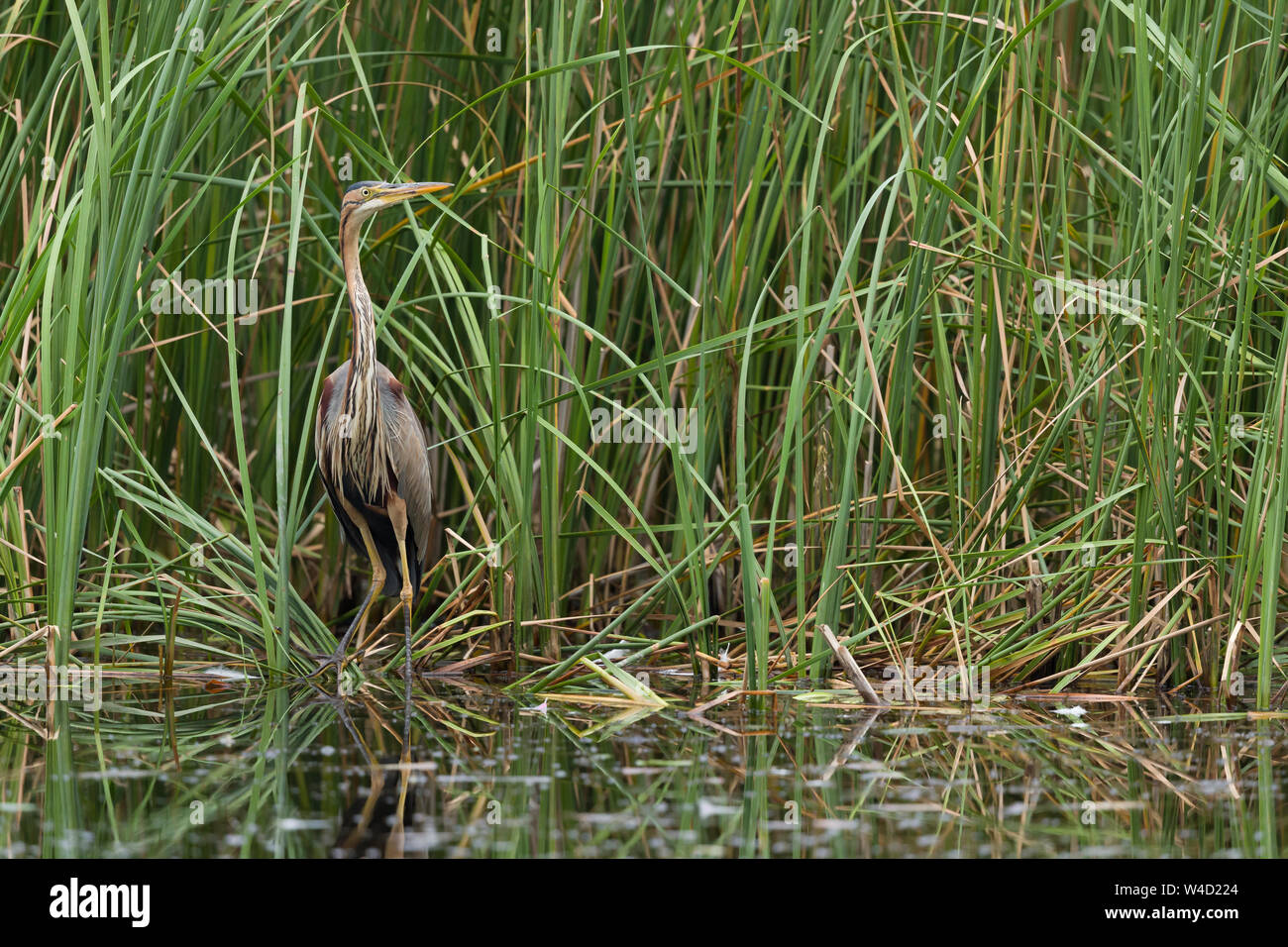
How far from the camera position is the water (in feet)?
9.77

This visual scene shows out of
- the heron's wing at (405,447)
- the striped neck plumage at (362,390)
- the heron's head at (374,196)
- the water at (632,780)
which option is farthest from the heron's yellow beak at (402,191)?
the water at (632,780)

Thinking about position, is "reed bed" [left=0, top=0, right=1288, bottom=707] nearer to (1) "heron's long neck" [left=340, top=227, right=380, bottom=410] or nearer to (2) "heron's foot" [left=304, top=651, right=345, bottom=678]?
(2) "heron's foot" [left=304, top=651, right=345, bottom=678]

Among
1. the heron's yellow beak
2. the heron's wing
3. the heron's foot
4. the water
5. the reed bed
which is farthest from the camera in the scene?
the heron's wing

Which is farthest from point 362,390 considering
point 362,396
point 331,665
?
point 331,665

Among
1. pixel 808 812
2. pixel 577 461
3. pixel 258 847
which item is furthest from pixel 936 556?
pixel 258 847

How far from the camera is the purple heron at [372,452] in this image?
16.4 feet

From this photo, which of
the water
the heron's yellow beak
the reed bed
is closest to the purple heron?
the heron's yellow beak

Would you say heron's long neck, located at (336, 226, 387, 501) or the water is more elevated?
heron's long neck, located at (336, 226, 387, 501)

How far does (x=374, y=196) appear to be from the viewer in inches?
195

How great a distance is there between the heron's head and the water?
1696 mm
